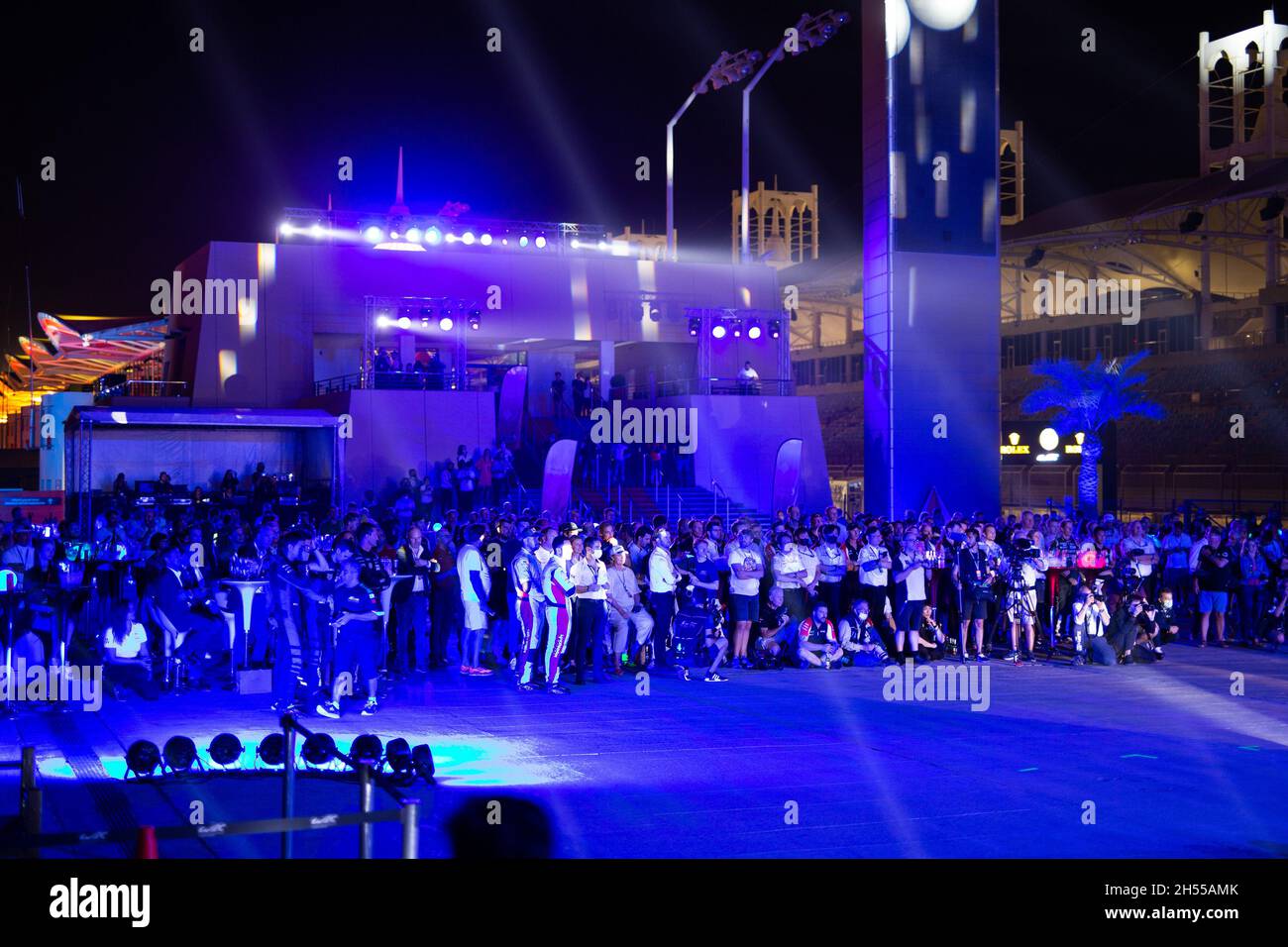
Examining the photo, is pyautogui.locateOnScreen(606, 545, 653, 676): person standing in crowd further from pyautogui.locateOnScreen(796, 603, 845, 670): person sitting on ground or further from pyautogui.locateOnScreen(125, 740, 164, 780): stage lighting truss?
pyautogui.locateOnScreen(125, 740, 164, 780): stage lighting truss

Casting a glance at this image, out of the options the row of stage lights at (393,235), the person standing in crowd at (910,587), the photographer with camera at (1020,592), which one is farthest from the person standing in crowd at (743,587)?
the row of stage lights at (393,235)

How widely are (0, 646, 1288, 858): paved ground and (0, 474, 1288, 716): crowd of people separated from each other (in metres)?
0.68

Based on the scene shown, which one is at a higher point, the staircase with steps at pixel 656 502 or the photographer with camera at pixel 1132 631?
the staircase with steps at pixel 656 502

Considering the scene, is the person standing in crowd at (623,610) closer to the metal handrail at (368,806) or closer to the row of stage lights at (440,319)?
the metal handrail at (368,806)

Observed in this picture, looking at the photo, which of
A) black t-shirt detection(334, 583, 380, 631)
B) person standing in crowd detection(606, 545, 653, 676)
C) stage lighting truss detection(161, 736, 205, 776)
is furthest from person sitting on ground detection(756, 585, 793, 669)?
stage lighting truss detection(161, 736, 205, 776)

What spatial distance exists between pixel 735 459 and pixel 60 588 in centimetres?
2268

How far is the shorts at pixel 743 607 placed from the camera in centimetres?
1512

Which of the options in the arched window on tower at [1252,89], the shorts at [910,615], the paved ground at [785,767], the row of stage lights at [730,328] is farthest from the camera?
the arched window on tower at [1252,89]

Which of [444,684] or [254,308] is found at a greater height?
[254,308]

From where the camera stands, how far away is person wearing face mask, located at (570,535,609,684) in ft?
45.7

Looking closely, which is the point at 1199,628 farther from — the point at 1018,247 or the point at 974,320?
the point at 1018,247

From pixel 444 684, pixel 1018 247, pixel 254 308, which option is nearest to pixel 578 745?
pixel 444 684

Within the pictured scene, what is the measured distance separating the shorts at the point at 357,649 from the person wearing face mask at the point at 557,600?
7.47 feet

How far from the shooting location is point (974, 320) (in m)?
30.1
